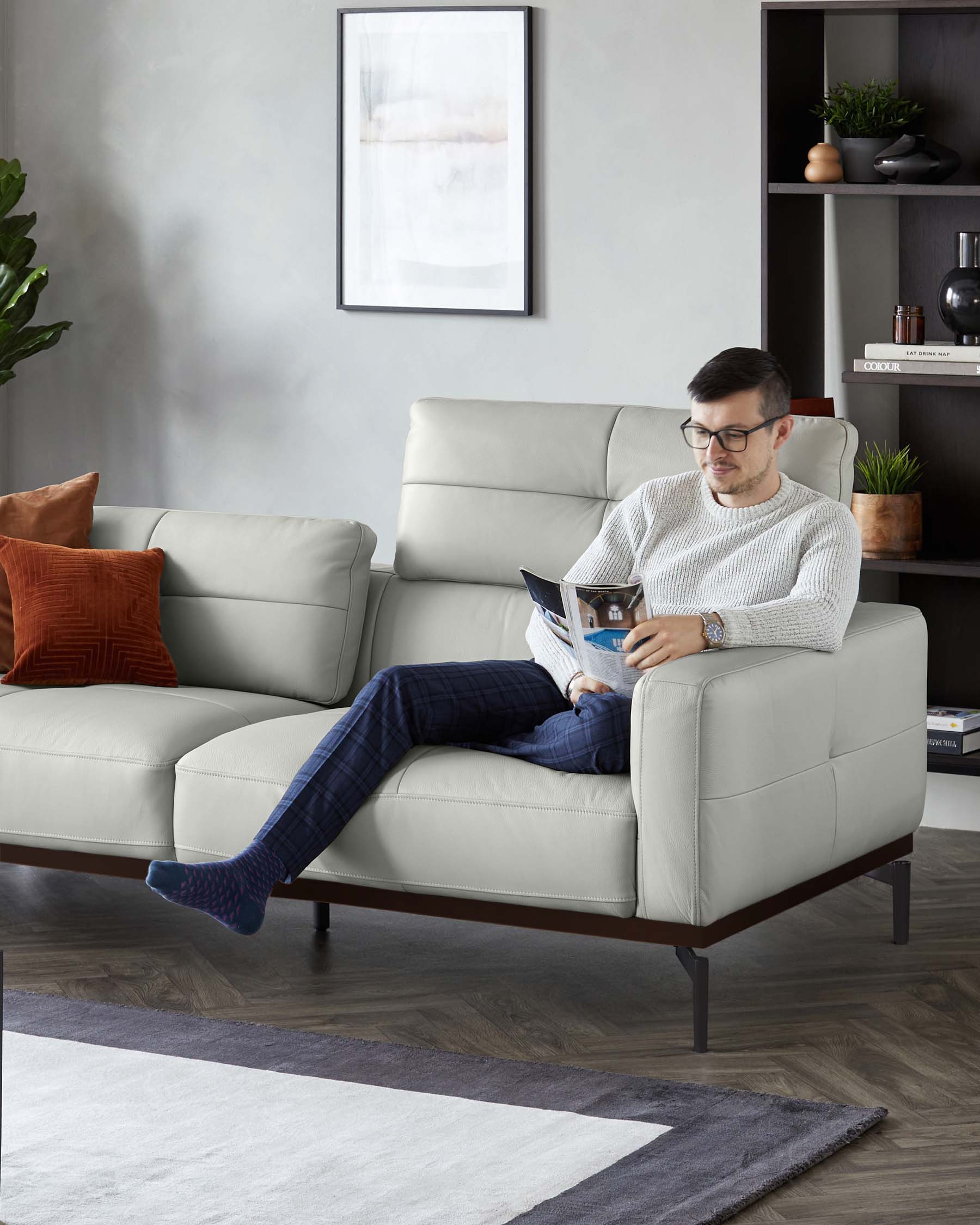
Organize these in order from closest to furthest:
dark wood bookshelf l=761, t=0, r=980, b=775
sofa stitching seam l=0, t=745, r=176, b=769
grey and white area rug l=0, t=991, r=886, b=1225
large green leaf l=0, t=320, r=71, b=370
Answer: grey and white area rug l=0, t=991, r=886, b=1225 → sofa stitching seam l=0, t=745, r=176, b=769 → dark wood bookshelf l=761, t=0, r=980, b=775 → large green leaf l=0, t=320, r=71, b=370

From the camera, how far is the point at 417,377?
17.2 feet

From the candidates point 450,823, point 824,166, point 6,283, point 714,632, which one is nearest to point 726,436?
point 714,632

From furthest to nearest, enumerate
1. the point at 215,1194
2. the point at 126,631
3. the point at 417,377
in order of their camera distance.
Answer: the point at 417,377, the point at 126,631, the point at 215,1194

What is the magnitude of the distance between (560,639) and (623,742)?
348 mm

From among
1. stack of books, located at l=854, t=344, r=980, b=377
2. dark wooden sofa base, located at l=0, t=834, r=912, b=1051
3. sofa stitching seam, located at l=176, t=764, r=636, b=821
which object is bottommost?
dark wooden sofa base, located at l=0, t=834, r=912, b=1051

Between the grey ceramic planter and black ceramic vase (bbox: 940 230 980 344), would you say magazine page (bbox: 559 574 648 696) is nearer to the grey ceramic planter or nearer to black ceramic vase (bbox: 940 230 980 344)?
black ceramic vase (bbox: 940 230 980 344)

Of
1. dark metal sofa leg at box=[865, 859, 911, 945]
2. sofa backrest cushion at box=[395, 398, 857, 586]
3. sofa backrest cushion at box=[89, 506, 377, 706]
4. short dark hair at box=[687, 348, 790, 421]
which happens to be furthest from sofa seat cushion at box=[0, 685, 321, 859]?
dark metal sofa leg at box=[865, 859, 911, 945]

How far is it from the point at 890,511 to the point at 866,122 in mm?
868

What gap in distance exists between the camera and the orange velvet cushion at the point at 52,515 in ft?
13.4

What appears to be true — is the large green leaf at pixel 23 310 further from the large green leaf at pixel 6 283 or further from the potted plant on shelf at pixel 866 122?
the potted plant on shelf at pixel 866 122

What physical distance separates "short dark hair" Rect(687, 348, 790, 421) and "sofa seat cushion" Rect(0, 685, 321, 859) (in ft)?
3.39

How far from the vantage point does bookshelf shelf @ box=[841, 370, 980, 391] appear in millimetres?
4195

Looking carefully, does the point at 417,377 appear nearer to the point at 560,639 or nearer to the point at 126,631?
the point at 126,631

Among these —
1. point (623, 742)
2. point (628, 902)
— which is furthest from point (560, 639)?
point (628, 902)
